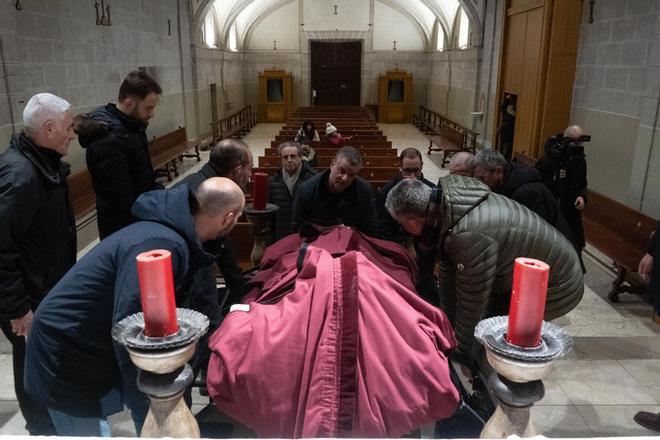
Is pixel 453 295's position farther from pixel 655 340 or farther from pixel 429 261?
pixel 655 340

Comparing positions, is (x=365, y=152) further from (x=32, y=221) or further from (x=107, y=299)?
(x=107, y=299)

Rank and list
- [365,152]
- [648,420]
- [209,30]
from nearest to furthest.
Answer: [648,420], [365,152], [209,30]

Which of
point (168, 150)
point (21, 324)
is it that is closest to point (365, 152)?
point (168, 150)

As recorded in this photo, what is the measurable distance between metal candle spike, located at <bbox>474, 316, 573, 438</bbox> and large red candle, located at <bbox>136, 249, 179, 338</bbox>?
625 mm

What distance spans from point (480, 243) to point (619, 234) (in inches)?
143

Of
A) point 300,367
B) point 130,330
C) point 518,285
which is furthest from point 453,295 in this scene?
point 130,330

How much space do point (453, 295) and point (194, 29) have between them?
1211 centimetres

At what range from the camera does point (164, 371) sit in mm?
999

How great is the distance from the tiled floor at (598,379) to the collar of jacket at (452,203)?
1.33 metres

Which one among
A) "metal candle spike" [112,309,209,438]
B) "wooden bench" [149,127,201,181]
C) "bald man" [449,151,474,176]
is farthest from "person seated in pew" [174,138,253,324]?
"wooden bench" [149,127,201,181]

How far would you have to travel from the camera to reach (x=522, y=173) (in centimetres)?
333

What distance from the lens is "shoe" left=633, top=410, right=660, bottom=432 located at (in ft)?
8.60

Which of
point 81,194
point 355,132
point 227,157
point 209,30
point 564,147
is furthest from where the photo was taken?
point 209,30

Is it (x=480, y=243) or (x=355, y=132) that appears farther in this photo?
(x=355, y=132)
